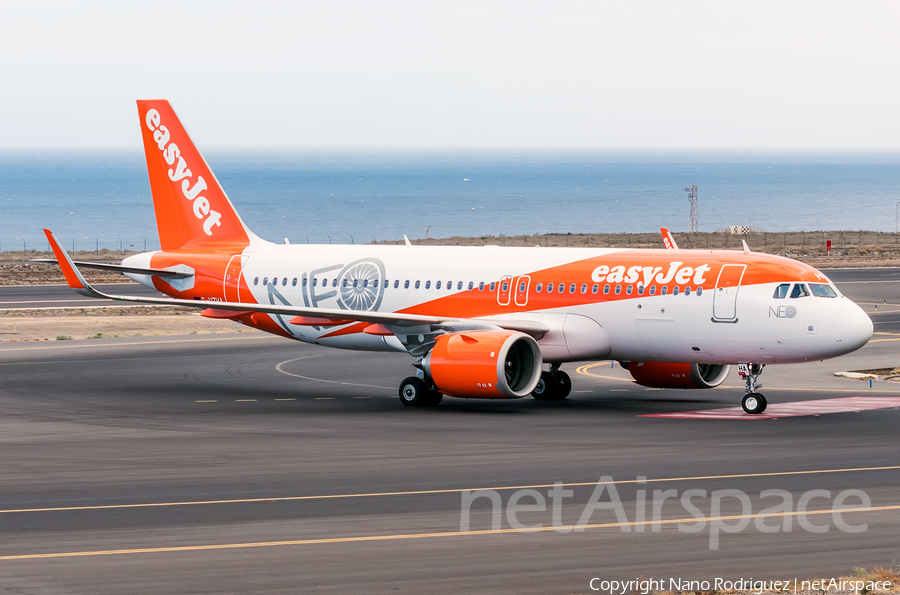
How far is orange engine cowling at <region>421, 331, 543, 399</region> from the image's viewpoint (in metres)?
A: 33.2

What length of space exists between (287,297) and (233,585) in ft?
84.7

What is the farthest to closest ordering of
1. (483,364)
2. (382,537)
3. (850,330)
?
(483,364) < (850,330) < (382,537)

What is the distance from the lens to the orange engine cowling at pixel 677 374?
3672 cm

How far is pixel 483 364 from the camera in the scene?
3325cm

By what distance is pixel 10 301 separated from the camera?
7538cm

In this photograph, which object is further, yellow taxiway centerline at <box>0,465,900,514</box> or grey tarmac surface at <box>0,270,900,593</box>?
yellow taxiway centerline at <box>0,465,900,514</box>

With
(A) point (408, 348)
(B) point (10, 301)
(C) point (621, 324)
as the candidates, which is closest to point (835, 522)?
(C) point (621, 324)

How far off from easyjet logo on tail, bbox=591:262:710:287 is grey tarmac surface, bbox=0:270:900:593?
387cm

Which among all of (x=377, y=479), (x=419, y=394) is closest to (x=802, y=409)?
(x=419, y=394)

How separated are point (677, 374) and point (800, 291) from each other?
5.30m

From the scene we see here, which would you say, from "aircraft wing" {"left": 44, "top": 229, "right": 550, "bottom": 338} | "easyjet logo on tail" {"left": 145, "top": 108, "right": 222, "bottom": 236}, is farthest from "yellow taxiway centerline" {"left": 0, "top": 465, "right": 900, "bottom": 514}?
"easyjet logo on tail" {"left": 145, "top": 108, "right": 222, "bottom": 236}

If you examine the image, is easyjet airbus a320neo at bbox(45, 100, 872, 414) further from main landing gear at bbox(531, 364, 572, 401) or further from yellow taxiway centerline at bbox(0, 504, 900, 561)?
yellow taxiway centerline at bbox(0, 504, 900, 561)

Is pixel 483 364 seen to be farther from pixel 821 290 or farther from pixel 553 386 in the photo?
pixel 821 290

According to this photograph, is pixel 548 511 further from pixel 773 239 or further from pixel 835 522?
pixel 773 239
